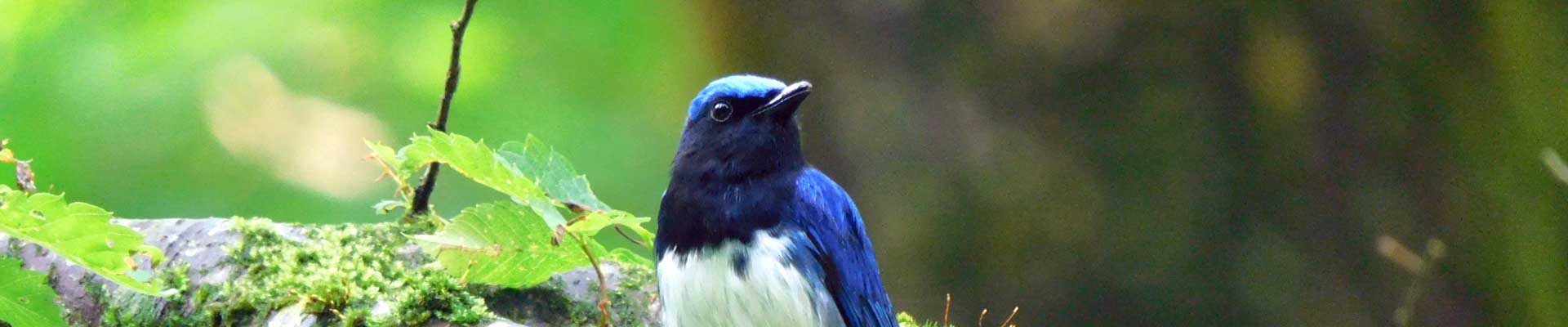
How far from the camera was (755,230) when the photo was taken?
2.81m

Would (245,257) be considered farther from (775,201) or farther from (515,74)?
(515,74)

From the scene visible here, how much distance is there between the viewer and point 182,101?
18.9ft

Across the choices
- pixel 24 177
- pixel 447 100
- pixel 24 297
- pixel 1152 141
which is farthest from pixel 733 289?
pixel 1152 141

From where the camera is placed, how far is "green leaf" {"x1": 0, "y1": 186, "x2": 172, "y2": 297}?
6.93 ft

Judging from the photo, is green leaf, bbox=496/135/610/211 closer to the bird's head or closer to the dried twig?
the bird's head

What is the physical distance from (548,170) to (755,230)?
496mm

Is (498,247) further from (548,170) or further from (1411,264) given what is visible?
(1411,264)

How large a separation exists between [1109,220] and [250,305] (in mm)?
2955

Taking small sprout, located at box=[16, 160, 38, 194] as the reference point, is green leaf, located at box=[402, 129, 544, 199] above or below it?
above

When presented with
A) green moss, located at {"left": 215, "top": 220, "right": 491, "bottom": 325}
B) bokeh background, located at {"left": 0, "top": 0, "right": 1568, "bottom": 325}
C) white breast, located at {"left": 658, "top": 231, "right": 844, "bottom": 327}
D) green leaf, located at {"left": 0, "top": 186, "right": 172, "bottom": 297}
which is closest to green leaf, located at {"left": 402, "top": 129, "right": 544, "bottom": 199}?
green moss, located at {"left": 215, "top": 220, "right": 491, "bottom": 325}

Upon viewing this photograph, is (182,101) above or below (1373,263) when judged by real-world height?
above

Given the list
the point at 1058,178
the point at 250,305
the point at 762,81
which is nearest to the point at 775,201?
the point at 762,81

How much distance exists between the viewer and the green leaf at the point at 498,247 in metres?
2.53

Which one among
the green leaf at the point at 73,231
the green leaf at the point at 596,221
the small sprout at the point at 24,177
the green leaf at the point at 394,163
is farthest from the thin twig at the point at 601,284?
the small sprout at the point at 24,177
